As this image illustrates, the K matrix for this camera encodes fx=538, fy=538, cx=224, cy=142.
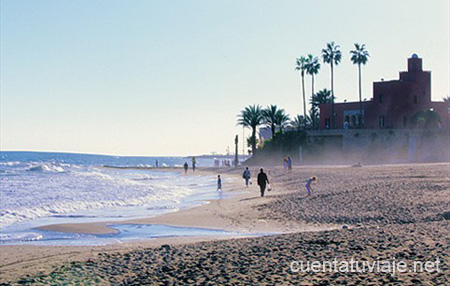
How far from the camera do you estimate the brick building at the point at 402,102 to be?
57.8 meters

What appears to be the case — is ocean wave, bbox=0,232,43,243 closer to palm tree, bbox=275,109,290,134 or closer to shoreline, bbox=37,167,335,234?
shoreline, bbox=37,167,335,234

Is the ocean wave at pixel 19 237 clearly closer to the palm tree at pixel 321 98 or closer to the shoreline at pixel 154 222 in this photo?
the shoreline at pixel 154 222

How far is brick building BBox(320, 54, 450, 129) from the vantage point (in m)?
57.8

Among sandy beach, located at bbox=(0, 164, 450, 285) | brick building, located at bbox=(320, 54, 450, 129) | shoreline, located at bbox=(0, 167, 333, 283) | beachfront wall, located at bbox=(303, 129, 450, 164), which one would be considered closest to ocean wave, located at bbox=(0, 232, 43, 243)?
shoreline, located at bbox=(0, 167, 333, 283)

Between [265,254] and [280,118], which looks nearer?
[265,254]

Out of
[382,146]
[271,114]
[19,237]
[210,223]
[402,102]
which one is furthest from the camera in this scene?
[271,114]

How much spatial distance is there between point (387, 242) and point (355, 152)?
50017 millimetres

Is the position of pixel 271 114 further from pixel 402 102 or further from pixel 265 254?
pixel 265 254

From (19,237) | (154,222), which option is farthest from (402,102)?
(19,237)

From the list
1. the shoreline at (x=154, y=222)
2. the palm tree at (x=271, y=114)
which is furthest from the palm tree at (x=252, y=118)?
the shoreline at (x=154, y=222)

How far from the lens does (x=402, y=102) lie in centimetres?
5819

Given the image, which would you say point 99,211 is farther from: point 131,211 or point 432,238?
point 432,238

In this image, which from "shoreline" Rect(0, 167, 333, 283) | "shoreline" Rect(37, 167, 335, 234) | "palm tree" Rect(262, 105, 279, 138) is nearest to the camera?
"shoreline" Rect(0, 167, 333, 283)

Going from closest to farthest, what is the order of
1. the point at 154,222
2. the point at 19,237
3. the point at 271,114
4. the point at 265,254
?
the point at 265,254
the point at 19,237
the point at 154,222
the point at 271,114
